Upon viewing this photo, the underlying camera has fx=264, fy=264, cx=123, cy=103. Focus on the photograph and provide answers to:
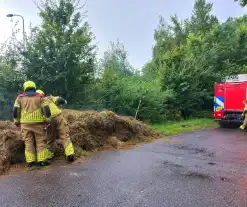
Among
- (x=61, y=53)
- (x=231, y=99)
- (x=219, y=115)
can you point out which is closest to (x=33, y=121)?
(x=61, y=53)

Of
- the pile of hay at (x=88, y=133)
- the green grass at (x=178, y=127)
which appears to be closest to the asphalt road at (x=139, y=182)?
the pile of hay at (x=88, y=133)

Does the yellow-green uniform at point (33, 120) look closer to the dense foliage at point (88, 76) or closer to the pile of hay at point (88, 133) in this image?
→ the pile of hay at point (88, 133)

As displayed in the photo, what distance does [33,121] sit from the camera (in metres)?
5.72

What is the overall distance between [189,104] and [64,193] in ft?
40.5

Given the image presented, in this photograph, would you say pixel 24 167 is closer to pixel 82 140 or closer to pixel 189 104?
pixel 82 140

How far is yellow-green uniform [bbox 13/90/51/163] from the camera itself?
5.63 meters

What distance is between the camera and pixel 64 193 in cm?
398

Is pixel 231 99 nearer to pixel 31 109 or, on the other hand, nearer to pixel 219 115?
pixel 219 115

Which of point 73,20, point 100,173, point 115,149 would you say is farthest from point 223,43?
point 100,173

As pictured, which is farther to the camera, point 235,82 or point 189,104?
point 189,104

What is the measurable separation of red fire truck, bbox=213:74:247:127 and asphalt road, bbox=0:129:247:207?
615 cm

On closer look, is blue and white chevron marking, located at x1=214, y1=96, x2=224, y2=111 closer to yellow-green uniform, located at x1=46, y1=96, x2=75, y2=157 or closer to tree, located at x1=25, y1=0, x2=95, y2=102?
tree, located at x1=25, y1=0, x2=95, y2=102

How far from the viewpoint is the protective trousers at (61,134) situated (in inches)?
233

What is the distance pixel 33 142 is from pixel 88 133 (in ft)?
6.16
